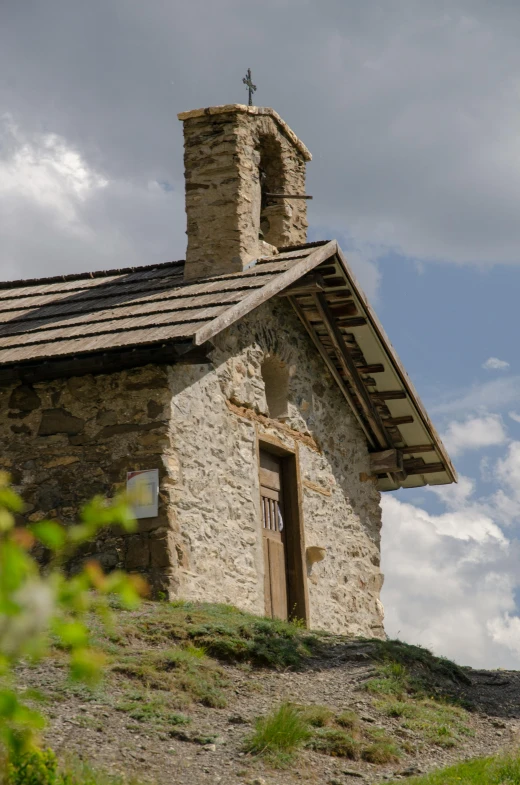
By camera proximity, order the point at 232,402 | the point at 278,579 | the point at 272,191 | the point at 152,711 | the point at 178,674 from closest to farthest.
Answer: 1. the point at 152,711
2. the point at 178,674
3. the point at 232,402
4. the point at 278,579
5. the point at 272,191

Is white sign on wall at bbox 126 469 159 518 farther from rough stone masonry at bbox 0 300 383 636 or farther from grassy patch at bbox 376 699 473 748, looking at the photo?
grassy patch at bbox 376 699 473 748

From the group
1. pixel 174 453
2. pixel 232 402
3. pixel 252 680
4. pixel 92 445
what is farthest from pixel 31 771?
pixel 232 402

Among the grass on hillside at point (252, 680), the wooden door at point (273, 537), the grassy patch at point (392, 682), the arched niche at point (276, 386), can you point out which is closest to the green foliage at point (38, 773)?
the grass on hillside at point (252, 680)

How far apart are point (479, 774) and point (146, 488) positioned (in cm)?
391

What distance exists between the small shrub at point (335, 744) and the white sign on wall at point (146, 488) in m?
2.94

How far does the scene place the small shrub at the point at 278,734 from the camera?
6.40 m

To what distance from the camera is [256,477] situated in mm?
10906

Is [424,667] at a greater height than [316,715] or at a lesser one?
greater

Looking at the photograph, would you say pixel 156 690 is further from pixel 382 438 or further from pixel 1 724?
pixel 382 438

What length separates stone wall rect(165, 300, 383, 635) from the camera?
966 centimetres

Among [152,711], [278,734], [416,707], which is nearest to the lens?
[278,734]

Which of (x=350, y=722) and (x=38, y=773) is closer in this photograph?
(x=38, y=773)

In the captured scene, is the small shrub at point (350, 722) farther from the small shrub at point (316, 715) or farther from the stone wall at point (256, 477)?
the stone wall at point (256, 477)

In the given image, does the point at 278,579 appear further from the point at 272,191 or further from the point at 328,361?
the point at 272,191
